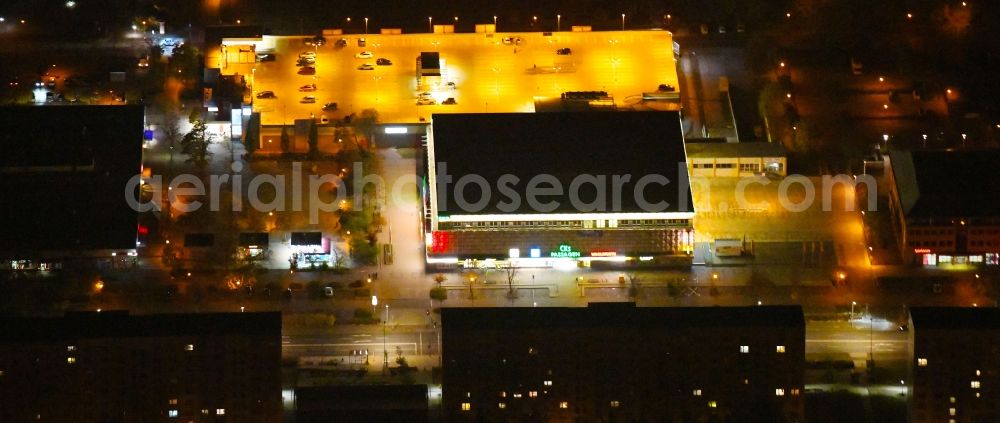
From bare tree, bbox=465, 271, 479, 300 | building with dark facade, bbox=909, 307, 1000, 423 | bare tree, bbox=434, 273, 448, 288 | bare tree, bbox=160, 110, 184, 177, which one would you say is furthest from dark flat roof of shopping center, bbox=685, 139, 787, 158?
bare tree, bbox=160, 110, 184, 177

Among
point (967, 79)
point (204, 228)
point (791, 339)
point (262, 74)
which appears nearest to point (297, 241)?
point (204, 228)

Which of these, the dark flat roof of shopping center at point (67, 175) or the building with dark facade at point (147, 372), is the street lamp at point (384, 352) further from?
the dark flat roof of shopping center at point (67, 175)

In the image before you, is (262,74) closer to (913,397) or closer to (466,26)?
(466,26)

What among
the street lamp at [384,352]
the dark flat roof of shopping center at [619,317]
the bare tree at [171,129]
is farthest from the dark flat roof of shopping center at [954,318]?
the bare tree at [171,129]

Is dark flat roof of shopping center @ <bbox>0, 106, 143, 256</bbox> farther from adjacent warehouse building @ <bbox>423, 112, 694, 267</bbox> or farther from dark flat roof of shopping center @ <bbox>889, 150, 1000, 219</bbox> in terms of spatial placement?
dark flat roof of shopping center @ <bbox>889, 150, 1000, 219</bbox>

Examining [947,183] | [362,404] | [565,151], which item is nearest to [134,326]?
[362,404]

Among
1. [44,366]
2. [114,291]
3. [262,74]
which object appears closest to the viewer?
[44,366]

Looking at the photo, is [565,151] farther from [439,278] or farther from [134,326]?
[134,326]
